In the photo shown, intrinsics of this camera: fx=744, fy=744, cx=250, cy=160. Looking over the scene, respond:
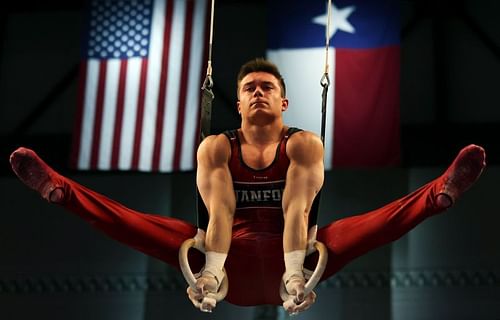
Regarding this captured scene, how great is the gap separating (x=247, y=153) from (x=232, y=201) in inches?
9.4

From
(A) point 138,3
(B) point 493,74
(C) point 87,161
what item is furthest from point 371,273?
(A) point 138,3

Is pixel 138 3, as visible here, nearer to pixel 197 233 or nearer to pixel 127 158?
pixel 127 158

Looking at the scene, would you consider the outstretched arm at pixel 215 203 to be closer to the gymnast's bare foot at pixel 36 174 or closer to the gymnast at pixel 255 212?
the gymnast at pixel 255 212

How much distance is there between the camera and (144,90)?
5641 mm

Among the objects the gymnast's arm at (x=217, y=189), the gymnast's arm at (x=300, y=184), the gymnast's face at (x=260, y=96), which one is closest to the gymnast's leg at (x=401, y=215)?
the gymnast's arm at (x=300, y=184)

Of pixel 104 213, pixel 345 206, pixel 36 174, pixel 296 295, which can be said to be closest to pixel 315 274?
pixel 296 295

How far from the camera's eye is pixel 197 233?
3357 mm

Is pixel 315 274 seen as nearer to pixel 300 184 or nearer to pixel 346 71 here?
pixel 300 184

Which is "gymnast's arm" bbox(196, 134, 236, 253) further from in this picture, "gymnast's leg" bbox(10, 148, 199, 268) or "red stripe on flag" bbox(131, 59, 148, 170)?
"red stripe on flag" bbox(131, 59, 148, 170)

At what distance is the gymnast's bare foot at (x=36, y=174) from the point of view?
3.11 meters

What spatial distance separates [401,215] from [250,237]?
26.3 inches

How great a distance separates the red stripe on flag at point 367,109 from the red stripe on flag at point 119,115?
5.28 ft

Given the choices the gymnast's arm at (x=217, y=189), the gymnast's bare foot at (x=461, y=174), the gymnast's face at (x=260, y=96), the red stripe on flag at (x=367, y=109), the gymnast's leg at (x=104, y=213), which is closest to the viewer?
the gymnast's bare foot at (x=461, y=174)

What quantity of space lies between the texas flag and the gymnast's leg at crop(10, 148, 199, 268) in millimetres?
2203
